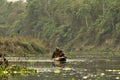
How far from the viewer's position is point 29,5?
19400 centimetres

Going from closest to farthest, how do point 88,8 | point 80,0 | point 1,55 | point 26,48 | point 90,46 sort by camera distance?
1. point 1,55
2. point 26,48
3. point 90,46
4. point 88,8
5. point 80,0

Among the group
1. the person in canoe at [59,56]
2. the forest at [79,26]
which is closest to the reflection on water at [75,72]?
the person in canoe at [59,56]

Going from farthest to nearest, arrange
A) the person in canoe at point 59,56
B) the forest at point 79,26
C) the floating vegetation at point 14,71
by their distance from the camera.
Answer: the forest at point 79,26
the person in canoe at point 59,56
the floating vegetation at point 14,71

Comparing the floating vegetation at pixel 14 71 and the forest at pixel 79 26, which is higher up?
the forest at pixel 79 26

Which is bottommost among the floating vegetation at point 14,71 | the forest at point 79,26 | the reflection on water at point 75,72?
the reflection on water at point 75,72

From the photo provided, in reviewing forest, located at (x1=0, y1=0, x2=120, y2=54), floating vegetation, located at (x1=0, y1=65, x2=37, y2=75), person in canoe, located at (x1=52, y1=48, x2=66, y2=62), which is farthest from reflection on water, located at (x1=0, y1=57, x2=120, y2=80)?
forest, located at (x1=0, y1=0, x2=120, y2=54)

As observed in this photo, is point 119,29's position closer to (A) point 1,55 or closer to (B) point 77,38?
(B) point 77,38

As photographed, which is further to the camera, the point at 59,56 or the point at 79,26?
the point at 79,26

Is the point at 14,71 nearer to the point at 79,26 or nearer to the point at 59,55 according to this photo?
the point at 59,55

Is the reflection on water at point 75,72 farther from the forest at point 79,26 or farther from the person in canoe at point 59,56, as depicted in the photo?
the forest at point 79,26

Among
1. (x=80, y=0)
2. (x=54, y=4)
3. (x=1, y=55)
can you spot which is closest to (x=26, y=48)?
(x=1, y=55)

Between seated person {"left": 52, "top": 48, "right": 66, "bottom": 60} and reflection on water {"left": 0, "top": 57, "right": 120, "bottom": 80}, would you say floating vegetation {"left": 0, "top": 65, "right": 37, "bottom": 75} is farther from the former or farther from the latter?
seated person {"left": 52, "top": 48, "right": 66, "bottom": 60}

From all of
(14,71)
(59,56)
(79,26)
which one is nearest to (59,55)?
(59,56)

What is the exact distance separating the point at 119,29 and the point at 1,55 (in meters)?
92.5
